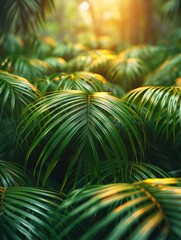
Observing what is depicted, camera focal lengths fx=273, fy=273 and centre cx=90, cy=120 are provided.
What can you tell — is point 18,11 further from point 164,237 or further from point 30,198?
point 164,237

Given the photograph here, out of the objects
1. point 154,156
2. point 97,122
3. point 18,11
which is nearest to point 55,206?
point 97,122

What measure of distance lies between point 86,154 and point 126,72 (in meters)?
1.07

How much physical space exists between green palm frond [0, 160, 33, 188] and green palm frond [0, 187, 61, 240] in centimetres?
9

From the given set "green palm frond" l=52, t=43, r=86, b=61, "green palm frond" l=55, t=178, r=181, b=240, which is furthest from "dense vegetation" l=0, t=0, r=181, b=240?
"green palm frond" l=52, t=43, r=86, b=61

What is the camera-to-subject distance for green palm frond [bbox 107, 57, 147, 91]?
6.10 ft

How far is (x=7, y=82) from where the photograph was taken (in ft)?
3.67

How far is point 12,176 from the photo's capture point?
1.04m

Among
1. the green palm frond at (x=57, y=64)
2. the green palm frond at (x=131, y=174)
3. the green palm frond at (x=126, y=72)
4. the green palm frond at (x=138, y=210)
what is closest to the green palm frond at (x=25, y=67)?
the green palm frond at (x=57, y=64)

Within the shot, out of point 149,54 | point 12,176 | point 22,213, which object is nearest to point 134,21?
point 149,54

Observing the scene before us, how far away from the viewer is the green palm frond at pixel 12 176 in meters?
1.00

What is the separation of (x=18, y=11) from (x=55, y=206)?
5.00 feet

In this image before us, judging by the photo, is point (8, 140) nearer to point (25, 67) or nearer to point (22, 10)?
point (25, 67)

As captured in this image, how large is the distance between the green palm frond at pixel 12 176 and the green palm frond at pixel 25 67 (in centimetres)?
62

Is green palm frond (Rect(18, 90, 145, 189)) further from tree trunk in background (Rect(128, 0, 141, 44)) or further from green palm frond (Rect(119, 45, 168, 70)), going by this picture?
tree trunk in background (Rect(128, 0, 141, 44))
